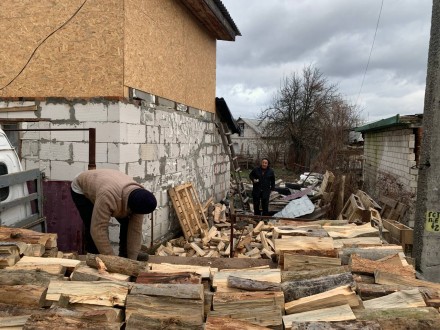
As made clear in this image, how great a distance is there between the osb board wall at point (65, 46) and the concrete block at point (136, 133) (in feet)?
2.17

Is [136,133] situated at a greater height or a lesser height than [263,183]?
greater

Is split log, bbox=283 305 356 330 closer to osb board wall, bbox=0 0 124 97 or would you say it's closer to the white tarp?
osb board wall, bbox=0 0 124 97

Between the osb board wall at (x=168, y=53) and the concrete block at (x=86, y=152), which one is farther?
the osb board wall at (x=168, y=53)

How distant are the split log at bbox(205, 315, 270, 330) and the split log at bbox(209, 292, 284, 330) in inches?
4.2

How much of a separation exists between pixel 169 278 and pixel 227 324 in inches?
29.0

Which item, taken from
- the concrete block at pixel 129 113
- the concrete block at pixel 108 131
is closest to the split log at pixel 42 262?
the concrete block at pixel 108 131

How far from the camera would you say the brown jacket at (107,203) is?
4.15 m

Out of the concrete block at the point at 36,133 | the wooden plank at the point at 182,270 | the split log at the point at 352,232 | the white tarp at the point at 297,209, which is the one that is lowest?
the white tarp at the point at 297,209

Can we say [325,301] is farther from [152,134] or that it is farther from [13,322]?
[152,134]

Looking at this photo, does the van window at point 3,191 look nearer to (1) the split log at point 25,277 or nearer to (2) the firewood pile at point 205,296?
(2) the firewood pile at point 205,296

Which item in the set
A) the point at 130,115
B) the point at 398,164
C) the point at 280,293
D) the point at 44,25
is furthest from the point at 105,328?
the point at 398,164

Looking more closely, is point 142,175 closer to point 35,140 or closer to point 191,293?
point 35,140

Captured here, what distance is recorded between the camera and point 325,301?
8.42 feet

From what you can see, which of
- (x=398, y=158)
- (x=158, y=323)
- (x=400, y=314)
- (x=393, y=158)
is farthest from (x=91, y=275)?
(x=393, y=158)
